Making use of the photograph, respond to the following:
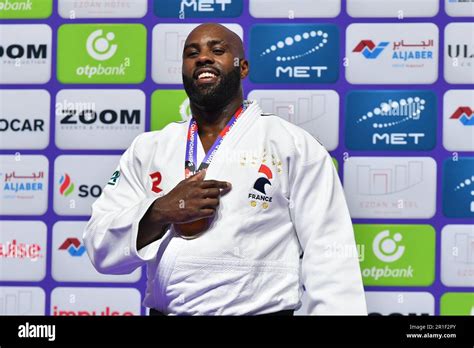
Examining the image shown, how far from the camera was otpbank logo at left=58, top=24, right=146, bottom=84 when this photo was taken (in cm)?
309

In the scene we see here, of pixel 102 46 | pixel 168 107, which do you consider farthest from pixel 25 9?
pixel 168 107

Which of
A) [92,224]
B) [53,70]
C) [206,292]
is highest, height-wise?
[53,70]

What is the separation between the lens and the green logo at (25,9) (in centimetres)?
315

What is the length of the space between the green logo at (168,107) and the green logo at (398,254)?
0.86 meters

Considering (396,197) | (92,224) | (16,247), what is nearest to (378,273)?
(396,197)

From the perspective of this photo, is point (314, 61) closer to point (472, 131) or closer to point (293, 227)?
point (472, 131)

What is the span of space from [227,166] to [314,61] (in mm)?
879

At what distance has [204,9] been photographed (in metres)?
3.05

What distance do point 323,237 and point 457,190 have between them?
0.94 m

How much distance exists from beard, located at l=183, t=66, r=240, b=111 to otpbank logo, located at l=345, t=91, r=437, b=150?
0.73m

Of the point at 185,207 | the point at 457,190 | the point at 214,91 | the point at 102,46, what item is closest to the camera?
the point at 185,207

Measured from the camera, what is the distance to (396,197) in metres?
2.97

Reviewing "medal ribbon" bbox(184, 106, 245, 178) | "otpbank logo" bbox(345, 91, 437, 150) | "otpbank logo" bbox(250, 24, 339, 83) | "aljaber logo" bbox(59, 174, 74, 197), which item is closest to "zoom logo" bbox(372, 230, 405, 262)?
"otpbank logo" bbox(345, 91, 437, 150)

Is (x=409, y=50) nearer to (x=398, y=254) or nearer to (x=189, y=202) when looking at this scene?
(x=398, y=254)
